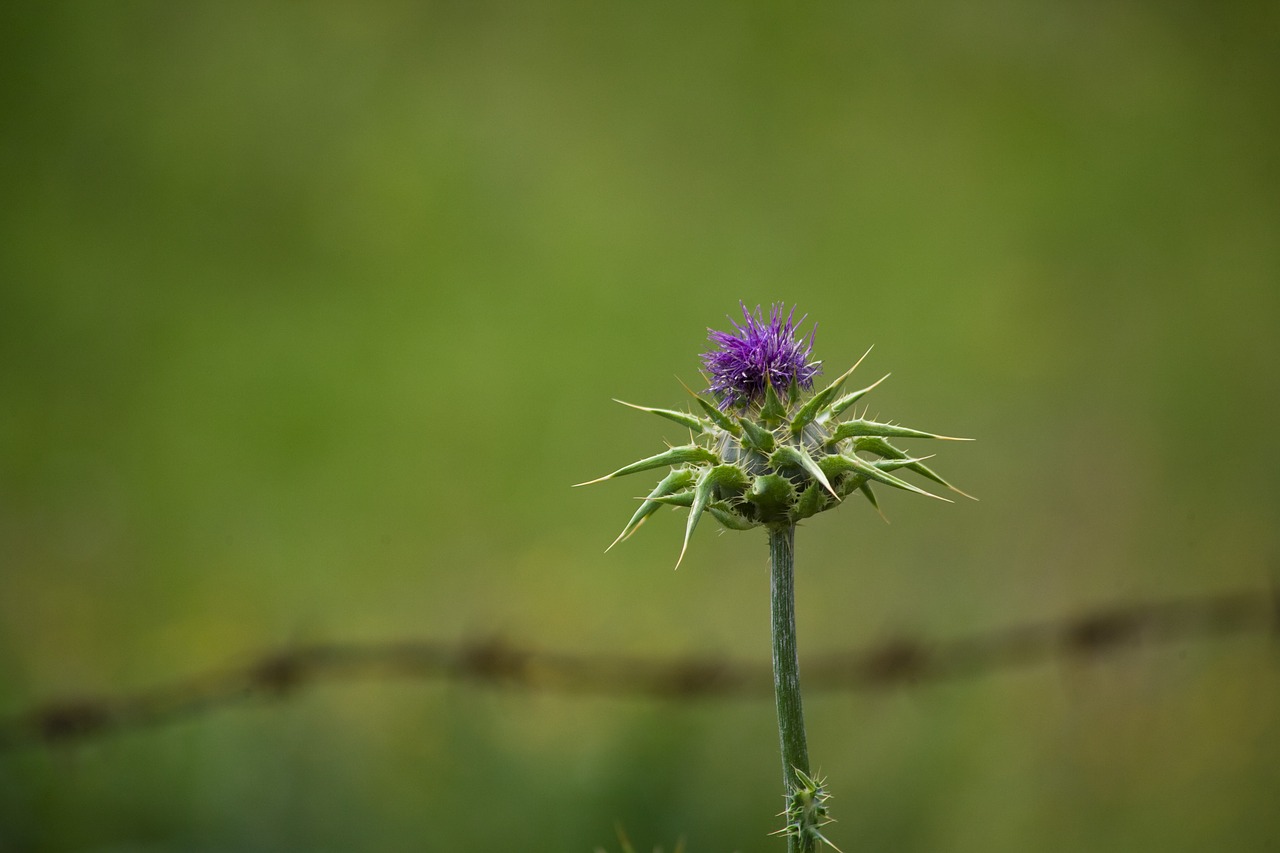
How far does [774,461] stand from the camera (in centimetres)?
137

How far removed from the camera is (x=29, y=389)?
10.7ft

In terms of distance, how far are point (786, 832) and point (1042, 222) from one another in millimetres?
2902

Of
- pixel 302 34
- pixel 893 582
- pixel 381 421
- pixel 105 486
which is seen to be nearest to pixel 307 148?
pixel 302 34

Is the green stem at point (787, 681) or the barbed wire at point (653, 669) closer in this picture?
the green stem at point (787, 681)

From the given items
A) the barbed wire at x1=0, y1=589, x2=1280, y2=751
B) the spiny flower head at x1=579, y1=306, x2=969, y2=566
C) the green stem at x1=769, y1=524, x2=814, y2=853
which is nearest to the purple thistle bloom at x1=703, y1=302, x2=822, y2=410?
the spiny flower head at x1=579, y1=306, x2=969, y2=566

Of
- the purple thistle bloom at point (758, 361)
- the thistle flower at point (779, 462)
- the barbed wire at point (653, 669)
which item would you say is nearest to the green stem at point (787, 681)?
the thistle flower at point (779, 462)

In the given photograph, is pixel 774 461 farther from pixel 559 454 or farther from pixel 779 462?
pixel 559 454

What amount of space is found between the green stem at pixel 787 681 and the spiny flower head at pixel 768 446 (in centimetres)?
9

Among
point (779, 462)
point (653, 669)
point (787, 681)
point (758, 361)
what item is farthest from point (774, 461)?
point (653, 669)

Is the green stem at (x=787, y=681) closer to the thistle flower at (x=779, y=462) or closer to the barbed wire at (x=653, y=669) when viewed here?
the thistle flower at (x=779, y=462)

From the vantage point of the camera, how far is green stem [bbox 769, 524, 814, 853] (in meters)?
1.18

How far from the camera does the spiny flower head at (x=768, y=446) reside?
52.1 inches

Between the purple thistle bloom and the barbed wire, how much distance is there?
50.5 inches

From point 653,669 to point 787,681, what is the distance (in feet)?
5.78
